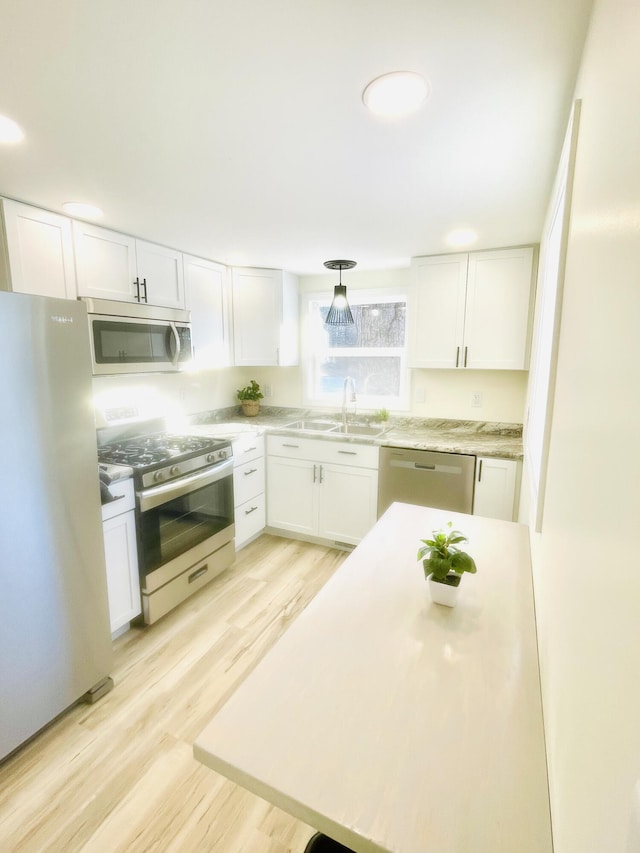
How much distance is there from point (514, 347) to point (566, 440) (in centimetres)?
212

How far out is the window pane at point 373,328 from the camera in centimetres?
343

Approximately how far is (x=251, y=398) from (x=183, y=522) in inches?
63.9

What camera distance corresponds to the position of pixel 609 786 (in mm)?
367

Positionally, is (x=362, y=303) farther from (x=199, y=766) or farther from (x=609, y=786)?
(x=609, y=786)

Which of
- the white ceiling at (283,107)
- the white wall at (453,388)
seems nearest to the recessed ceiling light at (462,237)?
the white ceiling at (283,107)

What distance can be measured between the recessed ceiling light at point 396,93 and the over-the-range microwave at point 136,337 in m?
1.63

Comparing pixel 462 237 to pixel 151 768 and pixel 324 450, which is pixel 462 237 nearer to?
pixel 324 450

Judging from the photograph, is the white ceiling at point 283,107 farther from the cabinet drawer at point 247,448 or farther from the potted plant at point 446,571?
the cabinet drawer at point 247,448

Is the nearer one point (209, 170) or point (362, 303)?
point (209, 170)

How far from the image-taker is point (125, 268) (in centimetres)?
239

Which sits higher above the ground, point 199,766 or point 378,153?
point 378,153

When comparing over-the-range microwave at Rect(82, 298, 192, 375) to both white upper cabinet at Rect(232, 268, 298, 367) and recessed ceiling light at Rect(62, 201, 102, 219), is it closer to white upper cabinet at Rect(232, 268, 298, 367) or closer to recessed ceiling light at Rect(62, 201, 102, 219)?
recessed ceiling light at Rect(62, 201, 102, 219)

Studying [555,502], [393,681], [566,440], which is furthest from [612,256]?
[393,681]

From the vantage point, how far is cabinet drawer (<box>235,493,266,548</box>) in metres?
3.00
